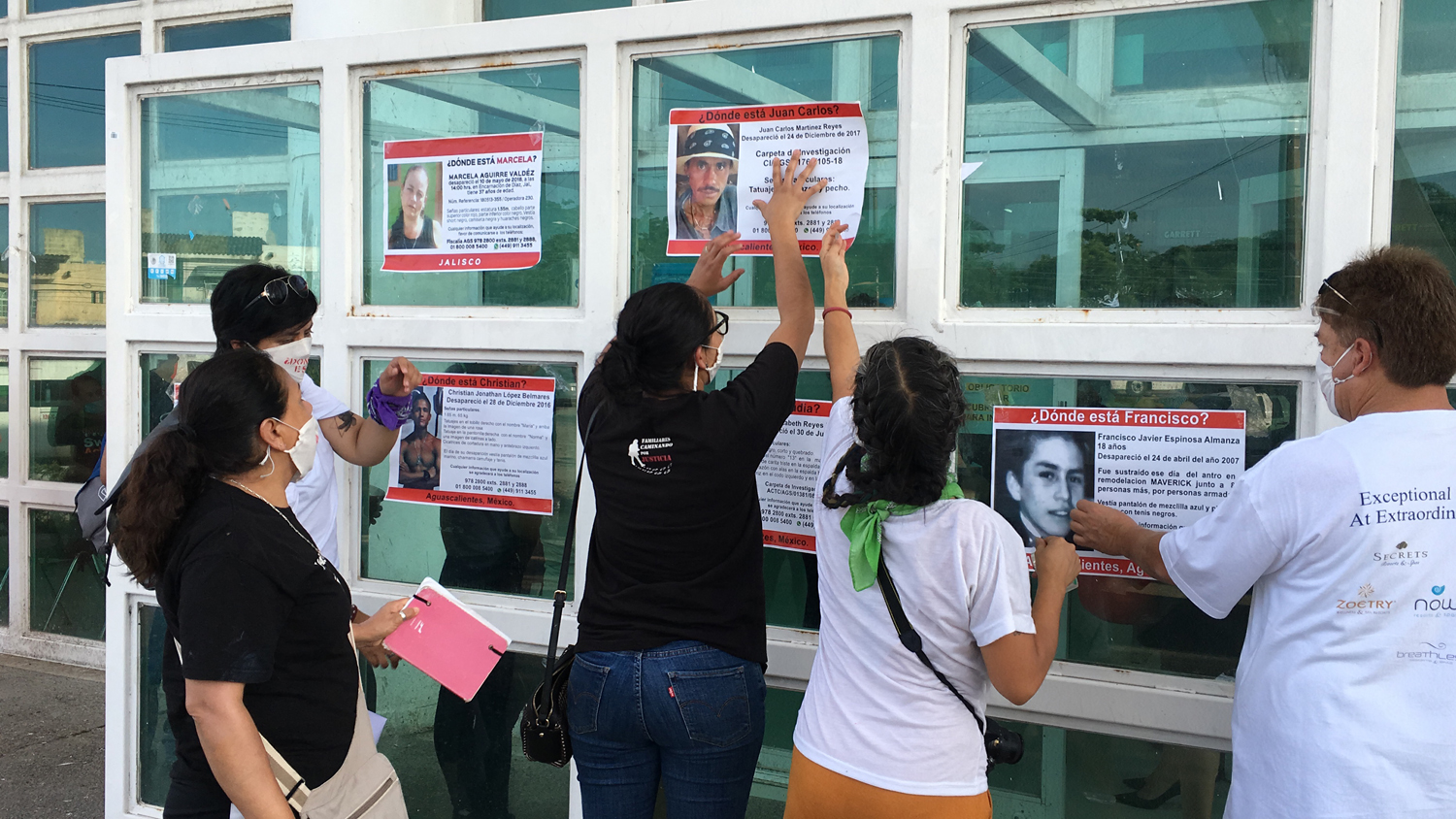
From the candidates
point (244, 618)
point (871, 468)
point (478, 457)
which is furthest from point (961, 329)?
point (244, 618)

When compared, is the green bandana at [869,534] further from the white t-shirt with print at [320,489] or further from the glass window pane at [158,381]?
the glass window pane at [158,381]

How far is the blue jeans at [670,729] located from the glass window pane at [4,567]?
4.86 m

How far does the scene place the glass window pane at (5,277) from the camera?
5477 millimetres

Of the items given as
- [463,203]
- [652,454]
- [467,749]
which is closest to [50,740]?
[467,749]

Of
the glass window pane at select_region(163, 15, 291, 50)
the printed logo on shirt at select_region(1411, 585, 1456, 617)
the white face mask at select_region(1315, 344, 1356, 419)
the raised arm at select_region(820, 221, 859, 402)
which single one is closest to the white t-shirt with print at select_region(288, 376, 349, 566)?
the raised arm at select_region(820, 221, 859, 402)

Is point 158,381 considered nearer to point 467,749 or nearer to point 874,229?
point 467,749

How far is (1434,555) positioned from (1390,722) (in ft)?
0.92

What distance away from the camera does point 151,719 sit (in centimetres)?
336

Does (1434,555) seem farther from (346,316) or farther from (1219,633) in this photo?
(346,316)

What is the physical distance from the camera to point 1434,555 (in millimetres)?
1673

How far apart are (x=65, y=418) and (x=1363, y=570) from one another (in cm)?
582

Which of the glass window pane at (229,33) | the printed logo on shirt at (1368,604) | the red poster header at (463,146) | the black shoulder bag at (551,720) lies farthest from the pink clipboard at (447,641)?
the glass window pane at (229,33)

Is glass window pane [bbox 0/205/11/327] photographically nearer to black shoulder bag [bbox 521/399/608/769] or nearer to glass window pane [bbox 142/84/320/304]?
glass window pane [bbox 142/84/320/304]

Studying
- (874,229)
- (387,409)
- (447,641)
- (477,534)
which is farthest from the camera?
(477,534)
